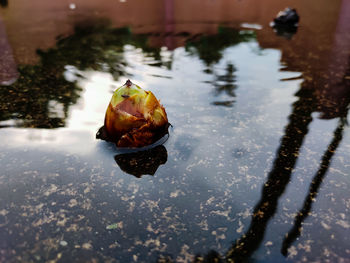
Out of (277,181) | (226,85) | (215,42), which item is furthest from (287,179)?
(215,42)

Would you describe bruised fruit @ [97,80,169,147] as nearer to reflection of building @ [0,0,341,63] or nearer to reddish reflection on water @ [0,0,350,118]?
reddish reflection on water @ [0,0,350,118]

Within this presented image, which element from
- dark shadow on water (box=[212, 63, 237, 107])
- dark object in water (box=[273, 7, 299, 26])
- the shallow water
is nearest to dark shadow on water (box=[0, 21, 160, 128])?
the shallow water

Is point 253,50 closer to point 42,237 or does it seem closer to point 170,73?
point 170,73

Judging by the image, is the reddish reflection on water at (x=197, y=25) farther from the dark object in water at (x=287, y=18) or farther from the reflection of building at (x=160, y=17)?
the dark object in water at (x=287, y=18)

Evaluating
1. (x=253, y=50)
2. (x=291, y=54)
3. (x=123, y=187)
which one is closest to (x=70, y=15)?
(x=253, y=50)

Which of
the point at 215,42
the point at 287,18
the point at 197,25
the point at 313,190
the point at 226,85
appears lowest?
the point at 313,190

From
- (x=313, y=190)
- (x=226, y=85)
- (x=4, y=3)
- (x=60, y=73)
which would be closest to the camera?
(x=313, y=190)

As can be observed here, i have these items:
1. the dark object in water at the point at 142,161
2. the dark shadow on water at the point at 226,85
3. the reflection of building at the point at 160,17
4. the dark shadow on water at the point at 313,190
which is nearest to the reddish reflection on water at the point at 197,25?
the reflection of building at the point at 160,17

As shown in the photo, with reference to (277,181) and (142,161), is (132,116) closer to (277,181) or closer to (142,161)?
(142,161)
